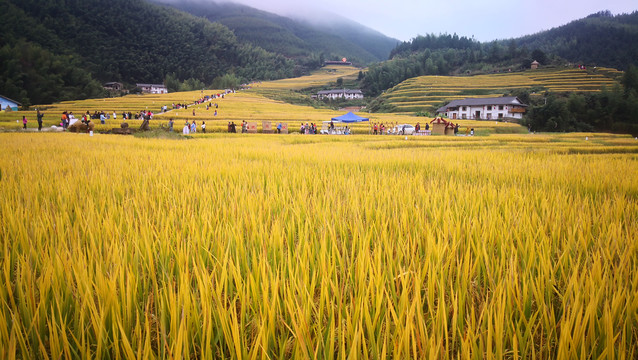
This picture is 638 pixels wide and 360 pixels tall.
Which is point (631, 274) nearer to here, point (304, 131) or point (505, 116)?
point (304, 131)

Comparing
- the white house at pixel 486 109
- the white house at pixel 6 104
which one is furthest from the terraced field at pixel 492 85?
the white house at pixel 6 104

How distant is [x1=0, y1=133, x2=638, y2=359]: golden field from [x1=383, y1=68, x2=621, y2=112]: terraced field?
58.2 metres

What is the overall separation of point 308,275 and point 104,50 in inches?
5308

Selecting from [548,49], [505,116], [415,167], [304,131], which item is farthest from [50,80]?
[548,49]

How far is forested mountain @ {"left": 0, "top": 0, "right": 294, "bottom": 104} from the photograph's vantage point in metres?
55.6

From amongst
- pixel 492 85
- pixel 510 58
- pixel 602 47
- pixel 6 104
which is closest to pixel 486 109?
pixel 492 85

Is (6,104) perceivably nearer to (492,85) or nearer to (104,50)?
(104,50)

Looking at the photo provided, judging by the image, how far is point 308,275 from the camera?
124 cm

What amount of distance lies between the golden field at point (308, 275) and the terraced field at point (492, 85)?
191ft

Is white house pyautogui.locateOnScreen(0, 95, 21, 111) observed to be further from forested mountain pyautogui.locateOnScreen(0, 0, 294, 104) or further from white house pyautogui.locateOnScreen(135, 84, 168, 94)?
white house pyautogui.locateOnScreen(135, 84, 168, 94)

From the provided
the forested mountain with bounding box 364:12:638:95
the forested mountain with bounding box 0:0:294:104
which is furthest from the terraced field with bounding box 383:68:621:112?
the forested mountain with bounding box 0:0:294:104

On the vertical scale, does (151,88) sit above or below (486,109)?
above

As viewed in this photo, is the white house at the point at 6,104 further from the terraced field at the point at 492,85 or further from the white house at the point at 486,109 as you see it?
the white house at the point at 486,109

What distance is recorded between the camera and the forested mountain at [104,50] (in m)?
55.6
